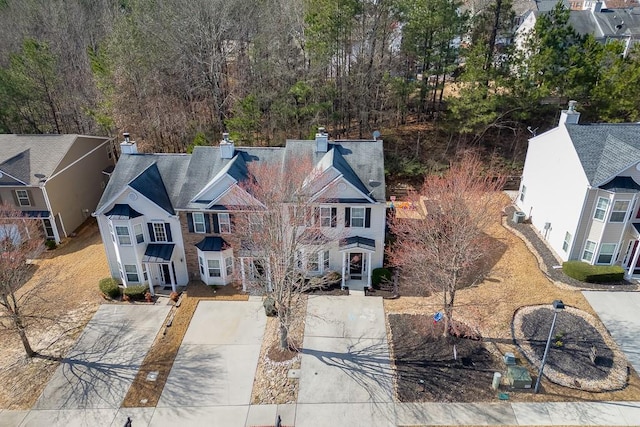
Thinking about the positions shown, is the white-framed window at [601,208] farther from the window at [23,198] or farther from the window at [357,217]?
the window at [23,198]

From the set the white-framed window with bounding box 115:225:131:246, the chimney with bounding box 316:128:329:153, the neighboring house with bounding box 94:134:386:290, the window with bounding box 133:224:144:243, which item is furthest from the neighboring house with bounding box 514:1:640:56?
the white-framed window with bounding box 115:225:131:246

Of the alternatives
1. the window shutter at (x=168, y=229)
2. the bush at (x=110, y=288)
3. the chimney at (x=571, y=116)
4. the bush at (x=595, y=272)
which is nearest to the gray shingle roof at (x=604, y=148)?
the chimney at (x=571, y=116)

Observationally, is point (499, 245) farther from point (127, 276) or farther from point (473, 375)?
point (127, 276)

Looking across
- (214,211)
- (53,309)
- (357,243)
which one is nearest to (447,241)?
(357,243)

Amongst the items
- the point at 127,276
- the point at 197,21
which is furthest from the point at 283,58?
the point at 127,276

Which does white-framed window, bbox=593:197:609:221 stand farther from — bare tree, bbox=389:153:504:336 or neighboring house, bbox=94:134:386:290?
neighboring house, bbox=94:134:386:290

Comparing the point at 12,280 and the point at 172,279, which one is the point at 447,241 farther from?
the point at 12,280

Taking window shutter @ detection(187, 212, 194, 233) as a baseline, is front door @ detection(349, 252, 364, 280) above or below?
below
